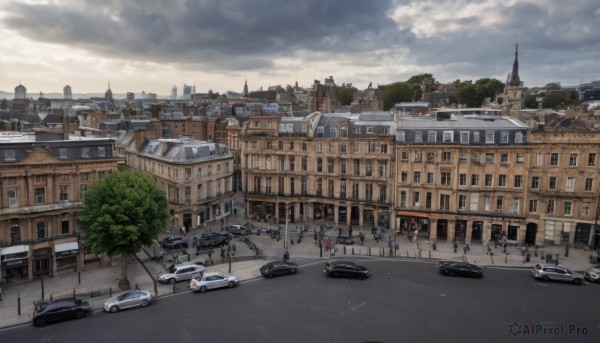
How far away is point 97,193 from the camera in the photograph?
39.0 metres

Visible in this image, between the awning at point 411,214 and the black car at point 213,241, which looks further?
the awning at point 411,214

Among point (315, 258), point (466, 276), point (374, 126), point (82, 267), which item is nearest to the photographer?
point (466, 276)

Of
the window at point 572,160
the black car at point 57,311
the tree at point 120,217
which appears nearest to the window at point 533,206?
the window at point 572,160

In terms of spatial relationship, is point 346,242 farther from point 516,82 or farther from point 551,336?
point 516,82

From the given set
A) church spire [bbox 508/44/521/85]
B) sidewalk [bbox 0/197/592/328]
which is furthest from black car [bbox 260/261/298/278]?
church spire [bbox 508/44/521/85]

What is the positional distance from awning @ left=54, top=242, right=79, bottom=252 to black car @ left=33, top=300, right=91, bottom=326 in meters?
10.4

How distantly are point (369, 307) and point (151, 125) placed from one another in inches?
2404

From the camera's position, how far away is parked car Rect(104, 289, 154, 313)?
33.8m

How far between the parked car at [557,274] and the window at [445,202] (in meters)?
16.2

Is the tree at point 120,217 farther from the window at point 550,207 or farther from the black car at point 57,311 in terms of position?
the window at point 550,207

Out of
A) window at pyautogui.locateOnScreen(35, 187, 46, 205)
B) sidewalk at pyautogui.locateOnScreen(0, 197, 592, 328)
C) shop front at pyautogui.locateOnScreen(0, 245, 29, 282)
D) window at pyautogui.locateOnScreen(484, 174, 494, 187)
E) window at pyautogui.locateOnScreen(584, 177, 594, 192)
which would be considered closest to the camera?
sidewalk at pyautogui.locateOnScreen(0, 197, 592, 328)

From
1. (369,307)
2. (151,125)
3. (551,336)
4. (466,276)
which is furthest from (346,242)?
(151,125)

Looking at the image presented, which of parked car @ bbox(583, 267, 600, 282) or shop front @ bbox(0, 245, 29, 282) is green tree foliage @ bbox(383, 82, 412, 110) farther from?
shop front @ bbox(0, 245, 29, 282)

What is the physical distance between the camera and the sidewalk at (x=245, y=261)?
37609 millimetres
